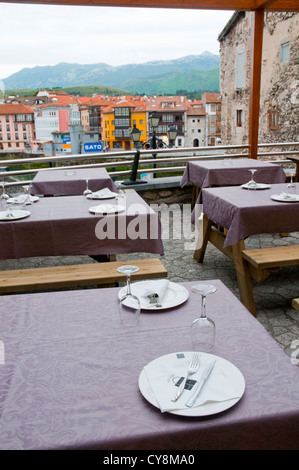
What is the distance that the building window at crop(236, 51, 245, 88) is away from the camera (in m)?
13.9

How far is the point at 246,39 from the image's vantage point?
13.4m

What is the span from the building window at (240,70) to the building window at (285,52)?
7.56 ft

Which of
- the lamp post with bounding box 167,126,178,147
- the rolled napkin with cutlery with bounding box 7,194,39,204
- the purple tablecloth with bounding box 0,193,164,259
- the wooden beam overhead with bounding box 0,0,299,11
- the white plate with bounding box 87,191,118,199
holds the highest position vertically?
the wooden beam overhead with bounding box 0,0,299,11

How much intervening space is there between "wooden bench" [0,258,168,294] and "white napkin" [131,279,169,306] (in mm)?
973

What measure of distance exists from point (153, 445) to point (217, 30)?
1758 cm

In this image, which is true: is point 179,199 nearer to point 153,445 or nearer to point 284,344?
point 284,344

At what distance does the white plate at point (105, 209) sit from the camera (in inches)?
111

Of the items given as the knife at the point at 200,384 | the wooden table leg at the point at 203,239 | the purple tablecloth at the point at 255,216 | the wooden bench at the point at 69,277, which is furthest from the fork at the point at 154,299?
the wooden table leg at the point at 203,239

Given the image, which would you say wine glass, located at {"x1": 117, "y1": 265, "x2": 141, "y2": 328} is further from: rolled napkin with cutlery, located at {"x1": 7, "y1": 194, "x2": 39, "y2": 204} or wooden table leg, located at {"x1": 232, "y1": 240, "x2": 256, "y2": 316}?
rolled napkin with cutlery, located at {"x1": 7, "y1": 194, "x2": 39, "y2": 204}

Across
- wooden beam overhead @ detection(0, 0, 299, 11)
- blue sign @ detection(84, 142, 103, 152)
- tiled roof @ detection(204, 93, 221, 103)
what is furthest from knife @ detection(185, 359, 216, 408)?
tiled roof @ detection(204, 93, 221, 103)

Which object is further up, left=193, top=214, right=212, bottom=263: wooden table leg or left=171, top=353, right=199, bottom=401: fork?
left=171, top=353, right=199, bottom=401: fork

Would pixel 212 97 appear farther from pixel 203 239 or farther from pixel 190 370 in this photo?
pixel 190 370

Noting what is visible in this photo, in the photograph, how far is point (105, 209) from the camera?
286cm

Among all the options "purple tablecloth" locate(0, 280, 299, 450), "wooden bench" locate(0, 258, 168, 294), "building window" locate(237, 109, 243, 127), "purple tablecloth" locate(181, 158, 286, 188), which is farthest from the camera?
"building window" locate(237, 109, 243, 127)
